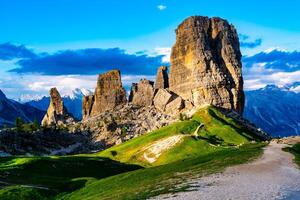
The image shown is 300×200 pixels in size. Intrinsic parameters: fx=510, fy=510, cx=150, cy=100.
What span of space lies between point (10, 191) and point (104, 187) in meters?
13.5

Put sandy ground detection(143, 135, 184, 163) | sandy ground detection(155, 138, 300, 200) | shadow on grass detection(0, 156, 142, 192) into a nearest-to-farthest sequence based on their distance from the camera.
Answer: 1. sandy ground detection(155, 138, 300, 200)
2. shadow on grass detection(0, 156, 142, 192)
3. sandy ground detection(143, 135, 184, 163)

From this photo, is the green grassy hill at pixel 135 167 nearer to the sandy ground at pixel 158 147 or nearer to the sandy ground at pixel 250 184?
the sandy ground at pixel 158 147

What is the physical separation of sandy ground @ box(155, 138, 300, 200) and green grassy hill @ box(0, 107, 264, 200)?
3527mm

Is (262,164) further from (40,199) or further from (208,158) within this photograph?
(40,199)

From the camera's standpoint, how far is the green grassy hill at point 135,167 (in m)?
67.9

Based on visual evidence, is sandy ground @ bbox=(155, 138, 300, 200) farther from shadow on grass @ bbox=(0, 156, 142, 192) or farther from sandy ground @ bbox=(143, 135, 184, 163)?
sandy ground @ bbox=(143, 135, 184, 163)

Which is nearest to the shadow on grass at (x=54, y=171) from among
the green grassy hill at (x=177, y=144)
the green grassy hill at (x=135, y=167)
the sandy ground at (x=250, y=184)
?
the green grassy hill at (x=135, y=167)

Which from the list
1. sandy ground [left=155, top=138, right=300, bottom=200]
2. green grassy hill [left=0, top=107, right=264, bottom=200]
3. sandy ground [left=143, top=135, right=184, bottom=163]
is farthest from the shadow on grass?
sandy ground [left=155, top=138, right=300, bottom=200]

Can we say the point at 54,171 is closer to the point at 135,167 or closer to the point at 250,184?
the point at 135,167

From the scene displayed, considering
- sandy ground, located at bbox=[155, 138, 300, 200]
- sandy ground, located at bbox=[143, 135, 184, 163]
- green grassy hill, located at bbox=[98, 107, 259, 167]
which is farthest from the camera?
sandy ground, located at bbox=[143, 135, 184, 163]

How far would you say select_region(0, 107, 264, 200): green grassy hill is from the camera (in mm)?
67938

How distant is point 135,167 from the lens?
142125 mm

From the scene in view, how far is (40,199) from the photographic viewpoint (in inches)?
2692

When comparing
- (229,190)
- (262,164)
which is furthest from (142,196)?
(262,164)
